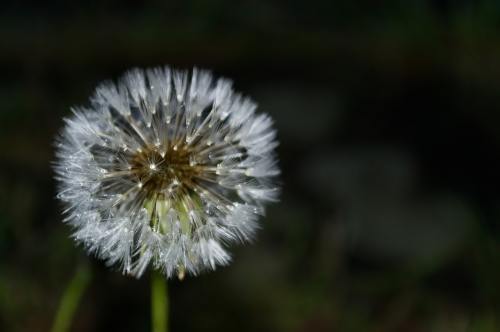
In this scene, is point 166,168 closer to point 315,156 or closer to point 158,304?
point 158,304

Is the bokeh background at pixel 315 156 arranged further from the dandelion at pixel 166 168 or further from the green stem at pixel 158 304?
the green stem at pixel 158 304

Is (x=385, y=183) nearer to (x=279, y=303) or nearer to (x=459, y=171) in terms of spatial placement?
(x=459, y=171)

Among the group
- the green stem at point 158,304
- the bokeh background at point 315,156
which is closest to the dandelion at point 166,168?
the green stem at point 158,304

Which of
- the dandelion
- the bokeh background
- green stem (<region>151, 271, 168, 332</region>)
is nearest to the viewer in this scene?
green stem (<region>151, 271, 168, 332</region>)

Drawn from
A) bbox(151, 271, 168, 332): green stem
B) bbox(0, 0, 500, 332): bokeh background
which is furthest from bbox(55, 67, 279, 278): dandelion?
bbox(0, 0, 500, 332): bokeh background

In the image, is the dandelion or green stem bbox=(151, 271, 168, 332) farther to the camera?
the dandelion

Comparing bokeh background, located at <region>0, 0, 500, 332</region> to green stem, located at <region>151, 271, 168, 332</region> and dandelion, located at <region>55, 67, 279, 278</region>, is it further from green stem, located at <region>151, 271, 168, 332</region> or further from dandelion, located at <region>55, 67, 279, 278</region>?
green stem, located at <region>151, 271, 168, 332</region>

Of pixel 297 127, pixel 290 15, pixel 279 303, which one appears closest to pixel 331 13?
pixel 290 15

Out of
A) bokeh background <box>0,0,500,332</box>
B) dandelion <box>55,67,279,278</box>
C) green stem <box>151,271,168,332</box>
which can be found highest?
bokeh background <box>0,0,500,332</box>
